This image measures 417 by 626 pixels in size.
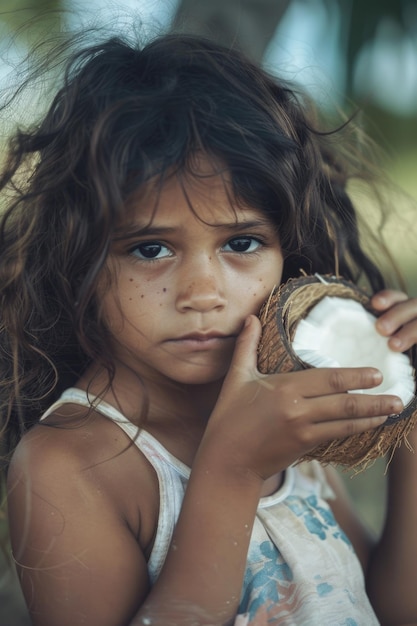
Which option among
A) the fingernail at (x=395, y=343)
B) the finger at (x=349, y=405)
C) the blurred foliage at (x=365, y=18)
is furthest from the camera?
the blurred foliage at (x=365, y=18)

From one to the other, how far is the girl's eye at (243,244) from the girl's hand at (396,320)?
0.32 meters

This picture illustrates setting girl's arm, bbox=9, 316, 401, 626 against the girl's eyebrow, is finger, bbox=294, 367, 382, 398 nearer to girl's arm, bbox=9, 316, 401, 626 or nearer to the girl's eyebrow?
girl's arm, bbox=9, 316, 401, 626

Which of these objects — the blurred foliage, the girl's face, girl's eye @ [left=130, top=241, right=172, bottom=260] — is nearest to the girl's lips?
the girl's face

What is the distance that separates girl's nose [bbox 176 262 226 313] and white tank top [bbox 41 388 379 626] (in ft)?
0.90

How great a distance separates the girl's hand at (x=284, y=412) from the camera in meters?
1.31

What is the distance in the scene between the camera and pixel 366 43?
8.06 feet

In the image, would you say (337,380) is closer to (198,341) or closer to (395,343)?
(198,341)

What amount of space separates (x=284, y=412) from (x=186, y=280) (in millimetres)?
275

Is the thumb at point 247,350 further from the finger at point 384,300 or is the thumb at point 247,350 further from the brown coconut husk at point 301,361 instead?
the finger at point 384,300

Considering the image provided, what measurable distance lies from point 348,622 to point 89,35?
1248 millimetres

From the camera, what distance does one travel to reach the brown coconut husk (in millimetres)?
1392

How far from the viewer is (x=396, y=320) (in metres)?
1.67

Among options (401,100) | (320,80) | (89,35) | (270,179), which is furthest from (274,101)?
(401,100)

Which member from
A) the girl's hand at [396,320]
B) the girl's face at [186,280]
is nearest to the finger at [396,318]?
the girl's hand at [396,320]
